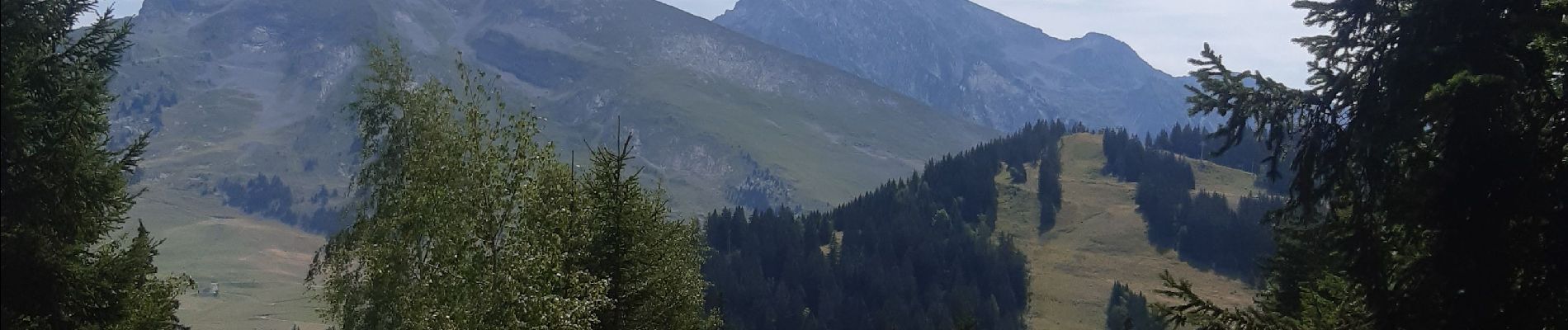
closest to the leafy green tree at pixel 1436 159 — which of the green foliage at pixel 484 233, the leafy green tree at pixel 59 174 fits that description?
the green foliage at pixel 484 233

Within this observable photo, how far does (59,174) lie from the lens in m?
19.8

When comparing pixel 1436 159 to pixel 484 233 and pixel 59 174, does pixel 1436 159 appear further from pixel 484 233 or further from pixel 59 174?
pixel 59 174

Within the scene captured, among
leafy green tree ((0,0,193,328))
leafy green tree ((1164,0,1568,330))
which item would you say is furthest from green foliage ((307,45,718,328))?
leafy green tree ((1164,0,1568,330))

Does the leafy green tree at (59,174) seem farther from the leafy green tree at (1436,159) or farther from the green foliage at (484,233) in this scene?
the leafy green tree at (1436,159)

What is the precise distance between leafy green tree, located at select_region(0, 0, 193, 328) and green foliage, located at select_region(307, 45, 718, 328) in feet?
22.1

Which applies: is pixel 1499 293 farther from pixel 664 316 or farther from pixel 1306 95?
pixel 664 316

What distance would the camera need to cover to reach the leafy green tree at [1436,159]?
52.9ft

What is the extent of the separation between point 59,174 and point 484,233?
8580mm

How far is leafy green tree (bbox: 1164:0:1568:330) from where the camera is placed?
16109 mm

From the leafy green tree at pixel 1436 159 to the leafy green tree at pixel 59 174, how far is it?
1941 cm

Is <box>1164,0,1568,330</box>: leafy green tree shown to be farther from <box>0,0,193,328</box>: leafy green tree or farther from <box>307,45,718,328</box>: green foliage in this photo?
<box>0,0,193,328</box>: leafy green tree

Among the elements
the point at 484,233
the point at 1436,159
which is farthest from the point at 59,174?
the point at 1436,159

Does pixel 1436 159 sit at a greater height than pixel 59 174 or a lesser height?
greater

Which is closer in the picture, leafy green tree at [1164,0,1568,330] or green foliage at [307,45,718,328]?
leafy green tree at [1164,0,1568,330]
